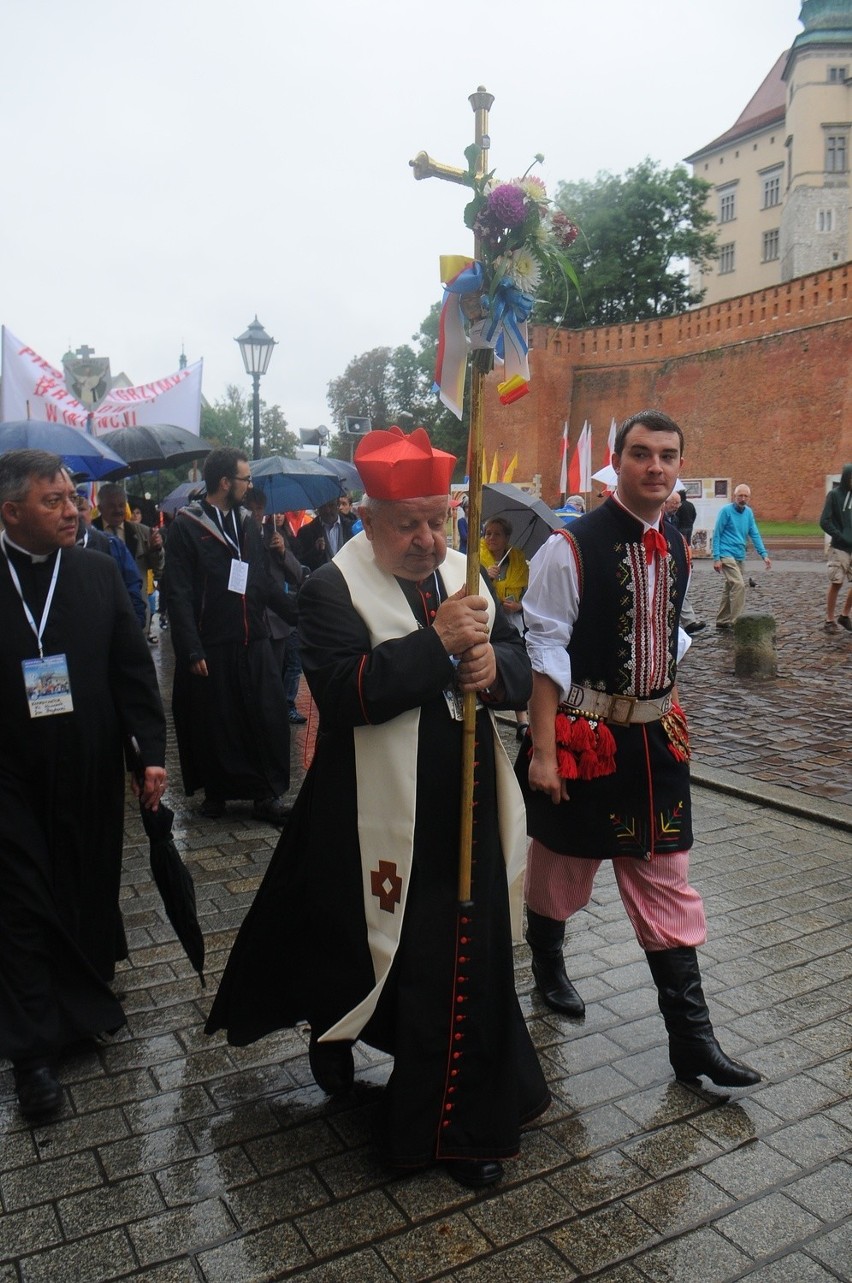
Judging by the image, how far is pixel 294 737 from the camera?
8.32m

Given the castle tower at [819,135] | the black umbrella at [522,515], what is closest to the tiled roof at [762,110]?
the castle tower at [819,135]

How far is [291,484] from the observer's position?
419 inches

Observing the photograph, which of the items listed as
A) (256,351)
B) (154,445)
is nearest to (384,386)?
(256,351)

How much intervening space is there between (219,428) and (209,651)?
48.6 metres

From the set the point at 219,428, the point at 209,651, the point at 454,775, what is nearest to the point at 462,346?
the point at 454,775

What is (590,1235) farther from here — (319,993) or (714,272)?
(714,272)

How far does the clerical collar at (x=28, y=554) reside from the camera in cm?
336

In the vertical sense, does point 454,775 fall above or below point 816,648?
above

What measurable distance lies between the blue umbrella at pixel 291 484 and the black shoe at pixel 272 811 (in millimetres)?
4815

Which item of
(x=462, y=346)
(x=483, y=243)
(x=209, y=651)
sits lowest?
(x=209, y=651)

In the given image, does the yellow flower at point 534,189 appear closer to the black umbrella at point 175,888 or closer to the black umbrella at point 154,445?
the black umbrella at point 175,888

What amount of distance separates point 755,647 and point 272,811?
18.6ft

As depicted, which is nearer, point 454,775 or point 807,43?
point 454,775

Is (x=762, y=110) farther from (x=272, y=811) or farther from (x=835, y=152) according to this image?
(x=272, y=811)
